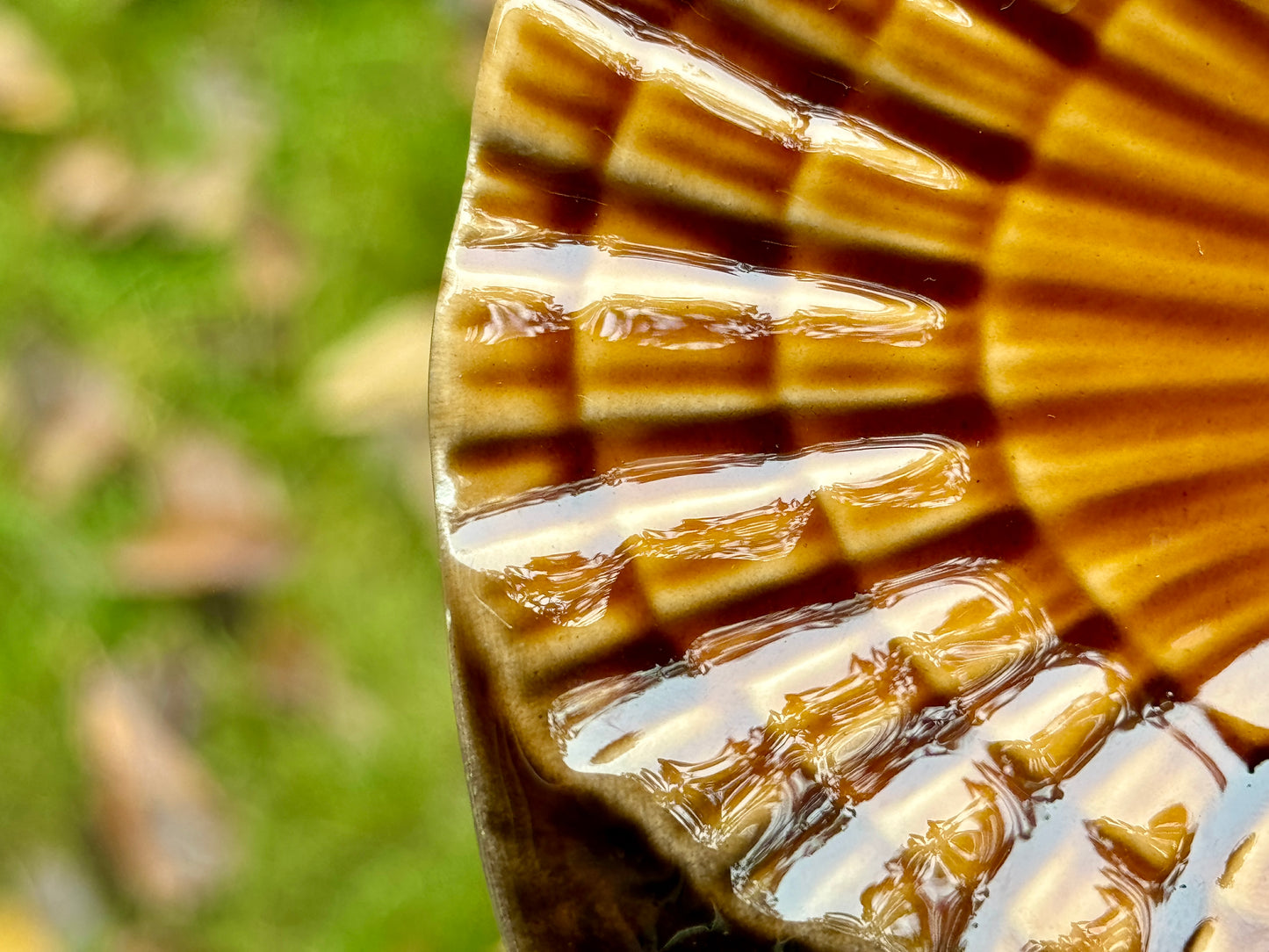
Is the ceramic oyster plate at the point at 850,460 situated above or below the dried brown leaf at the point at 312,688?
above

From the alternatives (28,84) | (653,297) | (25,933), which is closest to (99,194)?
(28,84)

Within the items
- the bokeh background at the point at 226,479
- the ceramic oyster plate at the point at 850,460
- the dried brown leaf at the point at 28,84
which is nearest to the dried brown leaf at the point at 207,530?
the bokeh background at the point at 226,479

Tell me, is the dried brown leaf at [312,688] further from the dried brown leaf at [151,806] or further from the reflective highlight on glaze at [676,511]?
the reflective highlight on glaze at [676,511]

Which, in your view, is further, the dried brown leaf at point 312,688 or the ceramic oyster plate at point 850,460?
the dried brown leaf at point 312,688

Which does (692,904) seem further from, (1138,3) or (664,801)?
(1138,3)

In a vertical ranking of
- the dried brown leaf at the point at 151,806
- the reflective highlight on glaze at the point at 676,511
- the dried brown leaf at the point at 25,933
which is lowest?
the dried brown leaf at the point at 25,933

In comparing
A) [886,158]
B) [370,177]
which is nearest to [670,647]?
[886,158]
